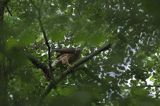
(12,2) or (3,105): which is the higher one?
(12,2)

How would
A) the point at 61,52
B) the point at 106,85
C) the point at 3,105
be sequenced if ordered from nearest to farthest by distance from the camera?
the point at 3,105
the point at 106,85
the point at 61,52

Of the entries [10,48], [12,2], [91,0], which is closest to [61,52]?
[12,2]

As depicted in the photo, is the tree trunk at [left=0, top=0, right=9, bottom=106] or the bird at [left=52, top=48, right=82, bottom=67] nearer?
the tree trunk at [left=0, top=0, right=9, bottom=106]

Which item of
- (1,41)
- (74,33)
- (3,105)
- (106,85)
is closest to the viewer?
(3,105)

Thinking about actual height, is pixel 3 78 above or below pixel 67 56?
below

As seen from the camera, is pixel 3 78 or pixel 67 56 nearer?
pixel 3 78

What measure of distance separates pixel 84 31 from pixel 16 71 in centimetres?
90

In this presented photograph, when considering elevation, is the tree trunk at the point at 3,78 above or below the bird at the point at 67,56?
below

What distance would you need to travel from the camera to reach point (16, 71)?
351 cm

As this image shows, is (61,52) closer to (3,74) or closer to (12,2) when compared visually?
(12,2)

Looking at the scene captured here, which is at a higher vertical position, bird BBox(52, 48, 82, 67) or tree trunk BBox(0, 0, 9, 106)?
bird BBox(52, 48, 82, 67)

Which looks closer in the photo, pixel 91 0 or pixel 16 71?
pixel 16 71

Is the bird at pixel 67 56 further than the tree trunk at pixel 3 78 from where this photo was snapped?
Yes

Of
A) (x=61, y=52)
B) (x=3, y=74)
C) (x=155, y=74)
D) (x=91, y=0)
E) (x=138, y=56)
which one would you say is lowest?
(x=3, y=74)
